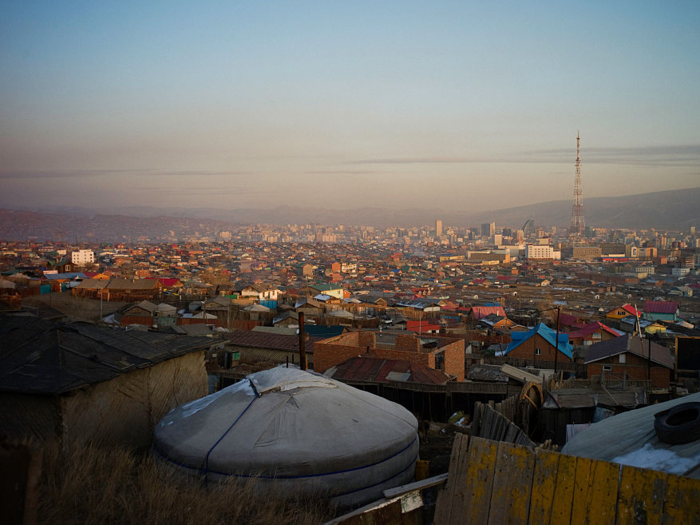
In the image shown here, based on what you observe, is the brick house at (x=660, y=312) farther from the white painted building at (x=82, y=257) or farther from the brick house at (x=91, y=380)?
the white painted building at (x=82, y=257)

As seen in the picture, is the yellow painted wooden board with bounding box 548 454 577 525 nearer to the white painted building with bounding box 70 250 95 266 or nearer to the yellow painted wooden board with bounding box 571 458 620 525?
the yellow painted wooden board with bounding box 571 458 620 525

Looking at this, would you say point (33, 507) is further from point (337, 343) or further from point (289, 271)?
point (289, 271)

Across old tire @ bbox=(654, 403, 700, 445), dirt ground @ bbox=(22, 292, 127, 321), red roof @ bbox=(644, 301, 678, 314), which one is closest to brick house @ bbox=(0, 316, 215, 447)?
old tire @ bbox=(654, 403, 700, 445)

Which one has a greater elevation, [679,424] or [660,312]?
[679,424]

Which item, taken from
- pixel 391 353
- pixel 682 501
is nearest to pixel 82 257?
pixel 391 353

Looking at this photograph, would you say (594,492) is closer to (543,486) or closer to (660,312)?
(543,486)

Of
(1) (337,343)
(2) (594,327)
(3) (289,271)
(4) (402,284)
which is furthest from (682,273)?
(1) (337,343)
